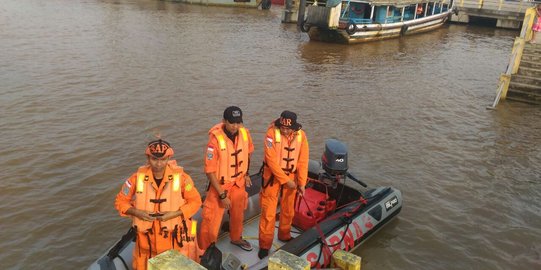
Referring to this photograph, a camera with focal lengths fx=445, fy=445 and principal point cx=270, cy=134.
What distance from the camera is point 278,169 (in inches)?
198

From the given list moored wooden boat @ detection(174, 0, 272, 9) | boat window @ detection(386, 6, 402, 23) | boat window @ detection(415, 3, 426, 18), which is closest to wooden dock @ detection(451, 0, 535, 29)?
boat window @ detection(415, 3, 426, 18)

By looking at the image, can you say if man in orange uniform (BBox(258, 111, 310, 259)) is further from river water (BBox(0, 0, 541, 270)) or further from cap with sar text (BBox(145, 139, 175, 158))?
river water (BBox(0, 0, 541, 270))

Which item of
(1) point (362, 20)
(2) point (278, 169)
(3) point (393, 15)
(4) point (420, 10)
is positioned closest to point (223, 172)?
(2) point (278, 169)

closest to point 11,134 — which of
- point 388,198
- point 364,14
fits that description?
point 388,198

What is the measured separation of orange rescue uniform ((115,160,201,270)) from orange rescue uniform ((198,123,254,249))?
76 cm

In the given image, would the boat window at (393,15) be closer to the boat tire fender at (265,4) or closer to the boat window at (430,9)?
the boat window at (430,9)

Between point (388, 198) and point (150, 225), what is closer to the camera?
point (150, 225)

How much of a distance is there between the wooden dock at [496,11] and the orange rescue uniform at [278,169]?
30875 millimetres

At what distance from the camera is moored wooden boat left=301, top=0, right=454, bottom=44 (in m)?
21.8

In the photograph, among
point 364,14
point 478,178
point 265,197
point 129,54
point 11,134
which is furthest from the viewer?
point 364,14

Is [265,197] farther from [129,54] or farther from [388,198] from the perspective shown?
[129,54]

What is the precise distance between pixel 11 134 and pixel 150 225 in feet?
23.2

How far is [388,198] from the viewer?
6.78 metres

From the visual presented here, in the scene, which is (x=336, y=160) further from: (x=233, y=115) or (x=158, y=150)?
(x=158, y=150)
